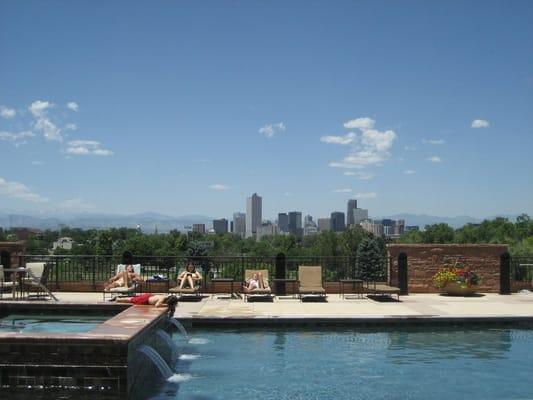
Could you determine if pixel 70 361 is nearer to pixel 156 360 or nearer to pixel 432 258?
pixel 156 360

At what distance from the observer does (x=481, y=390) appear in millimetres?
8438

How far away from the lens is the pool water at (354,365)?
827 centimetres

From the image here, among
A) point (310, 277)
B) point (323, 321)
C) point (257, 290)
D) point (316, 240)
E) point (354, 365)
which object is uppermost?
point (316, 240)

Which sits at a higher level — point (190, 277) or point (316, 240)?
point (316, 240)

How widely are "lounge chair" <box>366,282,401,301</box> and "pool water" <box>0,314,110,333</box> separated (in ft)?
24.3

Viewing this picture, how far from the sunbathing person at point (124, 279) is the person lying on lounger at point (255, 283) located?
9.15 feet

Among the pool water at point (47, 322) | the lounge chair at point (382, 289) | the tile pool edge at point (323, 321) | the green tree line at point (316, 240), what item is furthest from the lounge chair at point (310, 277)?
the green tree line at point (316, 240)

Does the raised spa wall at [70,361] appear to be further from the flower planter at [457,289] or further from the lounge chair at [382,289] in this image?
the flower planter at [457,289]

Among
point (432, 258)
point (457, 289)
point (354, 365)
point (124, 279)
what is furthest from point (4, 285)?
point (457, 289)

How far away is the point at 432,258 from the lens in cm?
1744

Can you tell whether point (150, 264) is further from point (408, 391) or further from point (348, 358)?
point (408, 391)

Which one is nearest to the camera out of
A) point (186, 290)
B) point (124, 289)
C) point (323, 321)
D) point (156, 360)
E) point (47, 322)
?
point (156, 360)

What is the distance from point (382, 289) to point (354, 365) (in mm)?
6332

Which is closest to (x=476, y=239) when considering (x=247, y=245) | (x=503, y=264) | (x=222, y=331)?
(x=247, y=245)
